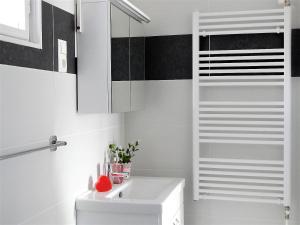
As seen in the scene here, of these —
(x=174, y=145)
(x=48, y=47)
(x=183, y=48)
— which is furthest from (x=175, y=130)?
(x=48, y=47)

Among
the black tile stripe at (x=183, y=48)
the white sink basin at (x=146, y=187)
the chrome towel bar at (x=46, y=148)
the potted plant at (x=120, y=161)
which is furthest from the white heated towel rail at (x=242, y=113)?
the chrome towel bar at (x=46, y=148)

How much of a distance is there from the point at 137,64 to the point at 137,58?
0.04 metres

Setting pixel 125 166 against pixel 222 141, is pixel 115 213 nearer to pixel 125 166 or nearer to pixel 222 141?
pixel 125 166

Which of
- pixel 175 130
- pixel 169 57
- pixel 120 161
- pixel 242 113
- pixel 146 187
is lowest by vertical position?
pixel 146 187

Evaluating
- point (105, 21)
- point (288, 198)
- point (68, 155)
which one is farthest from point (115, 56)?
point (288, 198)

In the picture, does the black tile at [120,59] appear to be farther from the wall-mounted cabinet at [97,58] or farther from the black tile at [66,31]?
the black tile at [66,31]

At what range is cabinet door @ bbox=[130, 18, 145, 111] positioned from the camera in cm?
259

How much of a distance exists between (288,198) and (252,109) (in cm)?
62

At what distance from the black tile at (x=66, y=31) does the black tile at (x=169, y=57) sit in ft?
2.93

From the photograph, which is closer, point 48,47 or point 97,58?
point 48,47

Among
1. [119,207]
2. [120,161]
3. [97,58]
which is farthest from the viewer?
[120,161]

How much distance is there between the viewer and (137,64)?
2.70 m

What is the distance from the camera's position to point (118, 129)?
2.89 metres

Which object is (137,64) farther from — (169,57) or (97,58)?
(97,58)
